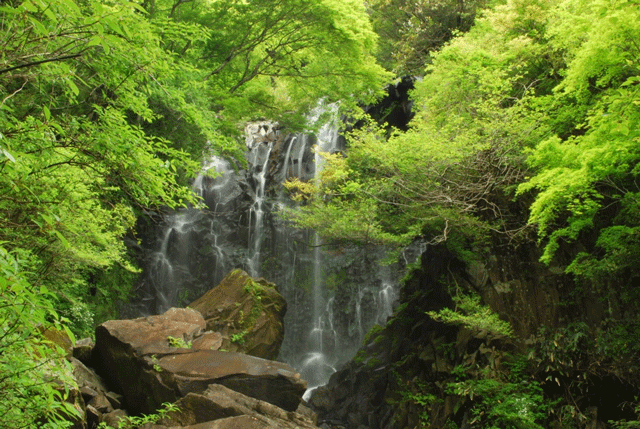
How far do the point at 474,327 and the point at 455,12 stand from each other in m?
13.7

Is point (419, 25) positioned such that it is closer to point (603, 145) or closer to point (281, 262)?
point (281, 262)

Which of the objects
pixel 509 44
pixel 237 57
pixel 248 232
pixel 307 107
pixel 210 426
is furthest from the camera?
pixel 248 232

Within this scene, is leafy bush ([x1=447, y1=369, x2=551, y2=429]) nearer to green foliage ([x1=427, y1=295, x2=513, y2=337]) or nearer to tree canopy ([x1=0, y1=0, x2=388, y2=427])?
green foliage ([x1=427, y1=295, x2=513, y2=337])

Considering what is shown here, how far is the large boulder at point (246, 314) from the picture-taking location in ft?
40.3

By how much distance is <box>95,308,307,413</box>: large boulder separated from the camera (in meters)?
7.87

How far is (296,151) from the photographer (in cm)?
2078

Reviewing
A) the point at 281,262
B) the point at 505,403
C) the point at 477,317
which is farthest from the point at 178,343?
the point at 281,262

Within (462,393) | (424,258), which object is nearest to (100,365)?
(462,393)

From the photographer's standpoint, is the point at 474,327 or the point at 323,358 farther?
the point at 323,358

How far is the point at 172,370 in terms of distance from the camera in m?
8.04

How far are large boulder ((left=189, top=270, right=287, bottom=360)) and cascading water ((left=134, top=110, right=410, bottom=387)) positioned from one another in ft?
12.7

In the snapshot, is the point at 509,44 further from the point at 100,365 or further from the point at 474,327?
the point at 100,365

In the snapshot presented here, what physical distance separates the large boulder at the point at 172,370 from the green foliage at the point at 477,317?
3.57m

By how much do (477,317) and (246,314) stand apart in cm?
699
